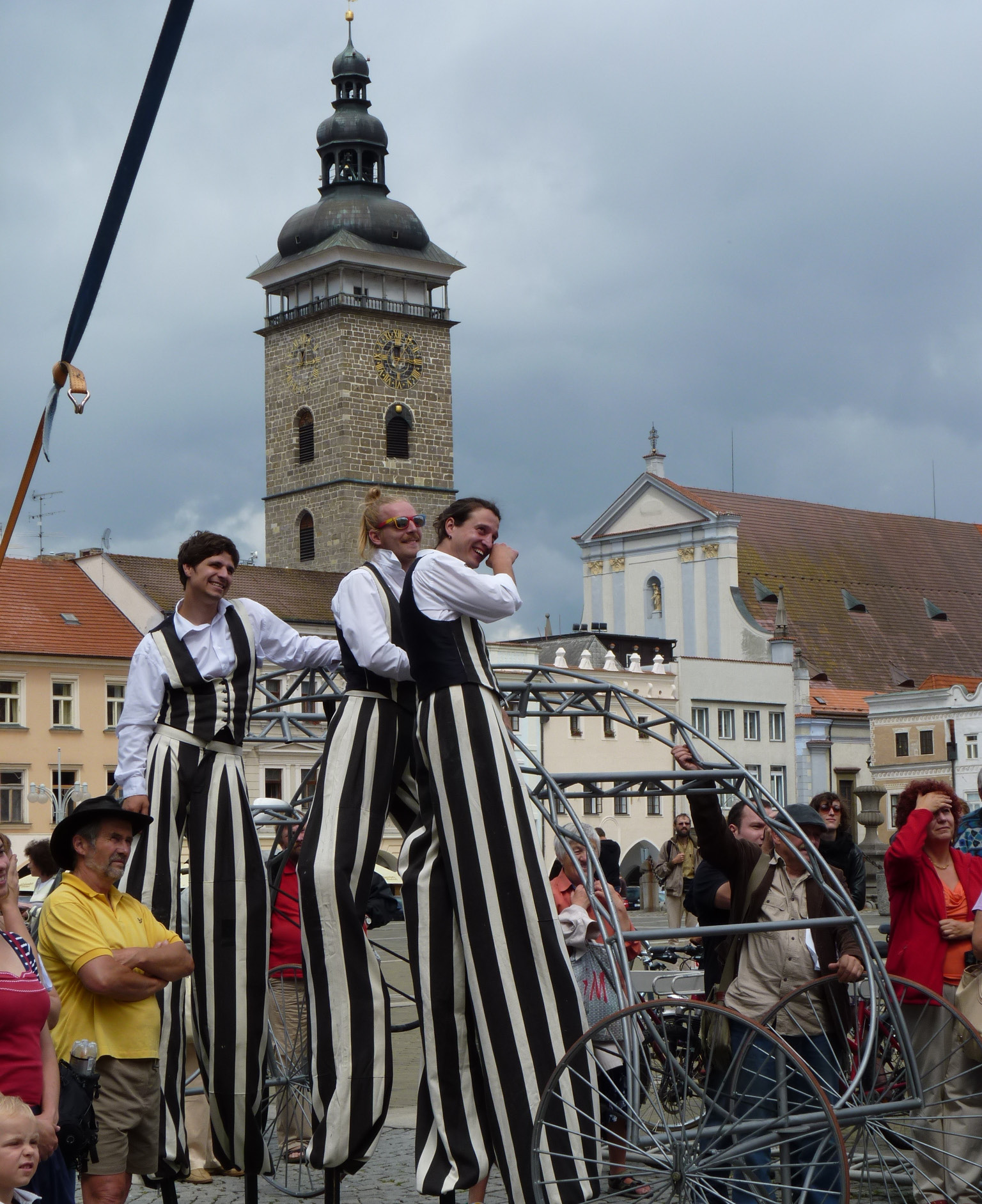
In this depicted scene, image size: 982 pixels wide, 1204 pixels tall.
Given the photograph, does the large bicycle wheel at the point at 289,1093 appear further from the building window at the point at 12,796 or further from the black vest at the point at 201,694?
the building window at the point at 12,796

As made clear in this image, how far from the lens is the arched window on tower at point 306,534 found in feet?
205

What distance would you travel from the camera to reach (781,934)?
221 inches

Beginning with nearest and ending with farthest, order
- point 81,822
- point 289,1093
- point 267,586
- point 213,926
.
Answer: point 81,822 < point 213,926 < point 289,1093 < point 267,586

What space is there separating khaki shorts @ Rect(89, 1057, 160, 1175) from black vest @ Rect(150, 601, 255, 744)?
3.18 ft

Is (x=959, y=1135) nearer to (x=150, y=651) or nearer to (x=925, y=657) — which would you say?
(x=150, y=651)

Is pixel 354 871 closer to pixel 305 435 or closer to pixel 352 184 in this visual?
pixel 305 435

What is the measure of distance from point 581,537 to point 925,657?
36.1ft

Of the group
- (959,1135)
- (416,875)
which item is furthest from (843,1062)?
(416,875)

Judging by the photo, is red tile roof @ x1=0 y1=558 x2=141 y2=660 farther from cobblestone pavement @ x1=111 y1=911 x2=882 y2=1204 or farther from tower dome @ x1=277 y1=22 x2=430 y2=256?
cobblestone pavement @ x1=111 y1=911 x2=882 y2=1204

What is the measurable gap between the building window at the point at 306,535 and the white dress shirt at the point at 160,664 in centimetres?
5676

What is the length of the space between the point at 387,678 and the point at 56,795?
3552 cm

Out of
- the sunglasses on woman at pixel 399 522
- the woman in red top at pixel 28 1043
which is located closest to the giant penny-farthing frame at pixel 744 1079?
the sunglasses on woman at pixel 399 522

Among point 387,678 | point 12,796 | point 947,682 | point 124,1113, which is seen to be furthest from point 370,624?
point 947,682

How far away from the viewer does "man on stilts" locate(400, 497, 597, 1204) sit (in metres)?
4.69
